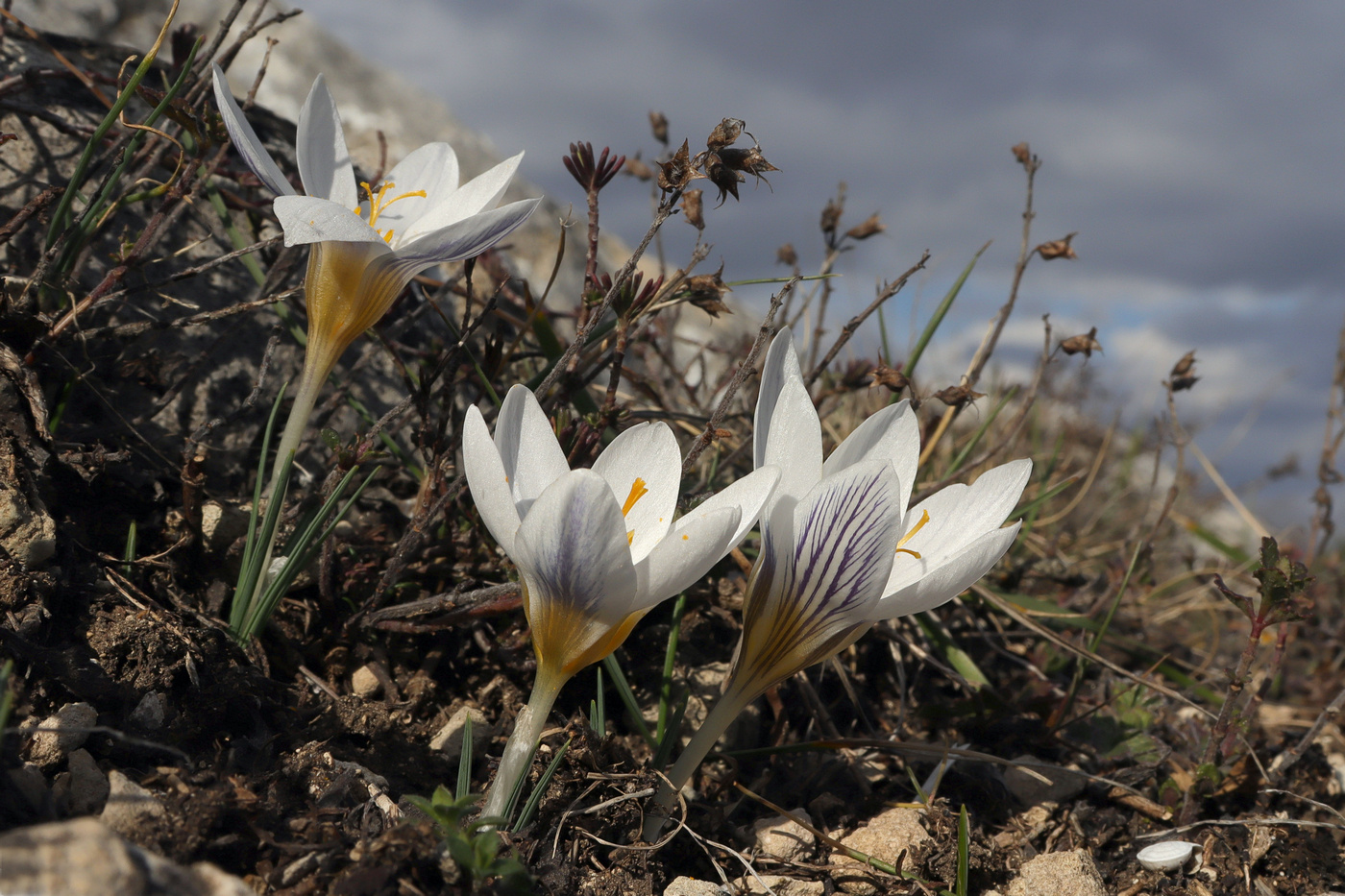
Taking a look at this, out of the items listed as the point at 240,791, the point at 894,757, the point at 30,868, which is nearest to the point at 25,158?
the point at 240,791

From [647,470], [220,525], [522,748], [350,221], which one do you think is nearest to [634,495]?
[647,470]

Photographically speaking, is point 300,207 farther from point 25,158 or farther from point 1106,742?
point 1106,742

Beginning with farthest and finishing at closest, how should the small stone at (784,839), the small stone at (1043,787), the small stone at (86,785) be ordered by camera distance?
the small stone at (1043,787) < the small stone at (784,839) < the small stone at (86,785)

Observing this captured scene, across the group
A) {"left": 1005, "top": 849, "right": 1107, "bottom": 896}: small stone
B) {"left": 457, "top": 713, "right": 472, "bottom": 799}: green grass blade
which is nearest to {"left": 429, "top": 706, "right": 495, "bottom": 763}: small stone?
{"left": 457, "top": 713, "right": 472, "bottom": 799}: green grass blade

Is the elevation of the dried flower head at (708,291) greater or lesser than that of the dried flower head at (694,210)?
lesser

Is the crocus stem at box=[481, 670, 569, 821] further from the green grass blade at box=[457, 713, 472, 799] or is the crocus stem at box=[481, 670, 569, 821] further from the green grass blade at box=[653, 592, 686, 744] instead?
the green grass blade at box=[653, 592, 686, 744]

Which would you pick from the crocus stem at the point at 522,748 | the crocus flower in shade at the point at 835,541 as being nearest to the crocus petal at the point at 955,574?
the crocus flower in shade at the point at 835,541

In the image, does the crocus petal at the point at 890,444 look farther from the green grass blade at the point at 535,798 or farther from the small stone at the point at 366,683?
the small stone at the point at 366,683

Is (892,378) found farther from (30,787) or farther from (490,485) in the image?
(30,787)
